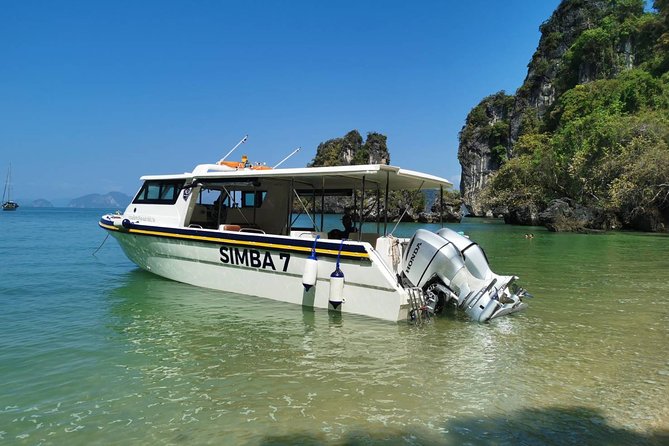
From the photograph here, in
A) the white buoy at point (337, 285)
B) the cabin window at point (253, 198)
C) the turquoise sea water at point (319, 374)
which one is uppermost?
the cabin window at point (253, 198)

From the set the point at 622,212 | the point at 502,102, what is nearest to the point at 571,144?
the point at 622,212

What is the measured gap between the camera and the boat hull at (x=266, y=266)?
8820 mm

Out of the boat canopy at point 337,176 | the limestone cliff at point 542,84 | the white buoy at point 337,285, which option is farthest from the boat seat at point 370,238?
the limestone cliff at point 542,84

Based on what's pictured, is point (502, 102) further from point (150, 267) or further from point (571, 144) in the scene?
point (150, 267)

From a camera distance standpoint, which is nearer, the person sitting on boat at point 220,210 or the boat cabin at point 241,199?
the boat cabin at point 241,199

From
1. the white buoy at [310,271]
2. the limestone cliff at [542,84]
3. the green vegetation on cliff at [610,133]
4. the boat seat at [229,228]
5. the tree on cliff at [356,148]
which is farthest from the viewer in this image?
the tree on cliff at [356,148]

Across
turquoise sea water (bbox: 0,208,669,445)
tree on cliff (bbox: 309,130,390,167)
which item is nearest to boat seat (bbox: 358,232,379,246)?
turquoise sea water (bbox: 0,208,669,445)

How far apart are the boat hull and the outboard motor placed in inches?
26.7

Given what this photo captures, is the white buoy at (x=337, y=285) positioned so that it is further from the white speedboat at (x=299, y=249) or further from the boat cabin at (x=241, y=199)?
the boat cabin at (x=241, y=199)

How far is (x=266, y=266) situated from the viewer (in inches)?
409

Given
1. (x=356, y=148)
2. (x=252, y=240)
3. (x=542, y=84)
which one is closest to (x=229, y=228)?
(x=252, y=240)

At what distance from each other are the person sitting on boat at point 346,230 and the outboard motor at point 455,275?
281 centimetres

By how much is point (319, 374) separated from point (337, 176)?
4.69m

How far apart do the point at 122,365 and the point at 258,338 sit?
7.04 ft
